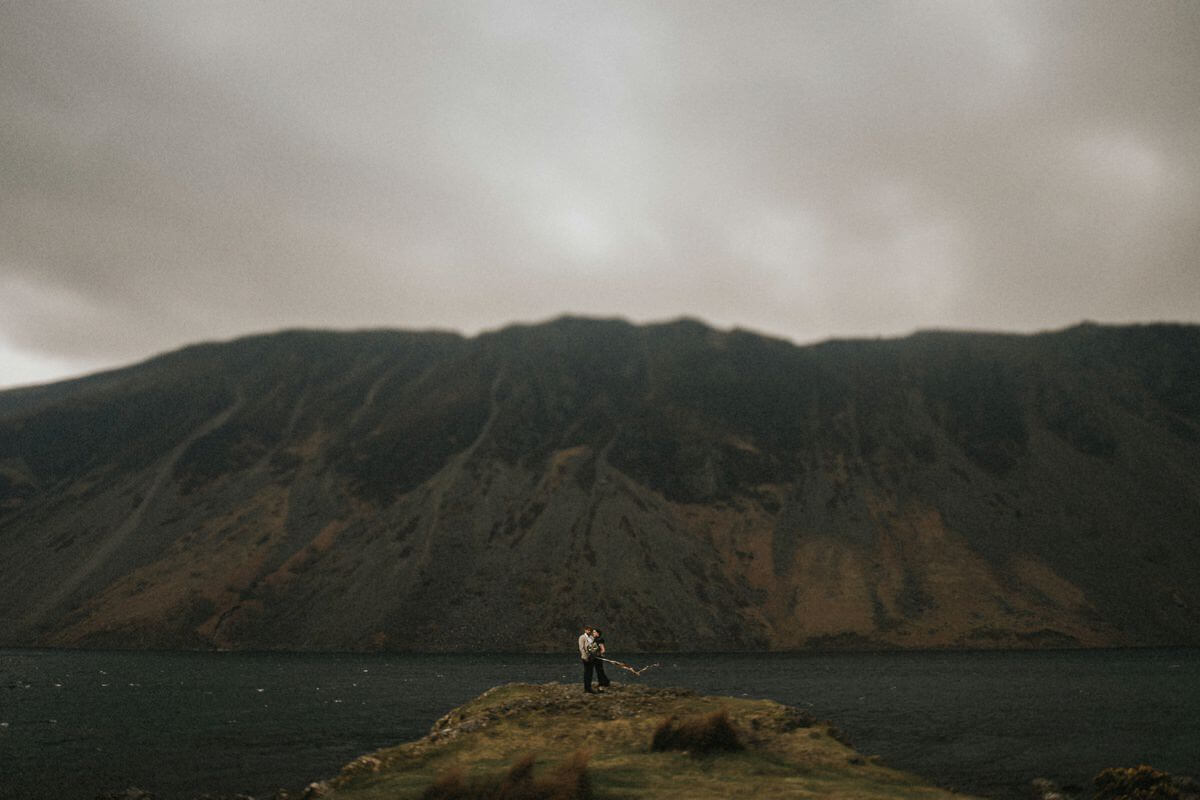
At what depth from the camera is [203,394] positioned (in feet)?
531

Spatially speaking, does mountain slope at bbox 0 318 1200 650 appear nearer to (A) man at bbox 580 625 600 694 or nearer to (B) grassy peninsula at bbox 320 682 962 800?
(A) man at bbox 580 625 600 694

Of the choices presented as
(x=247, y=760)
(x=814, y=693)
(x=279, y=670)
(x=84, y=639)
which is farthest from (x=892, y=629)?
(x=84, y=639)

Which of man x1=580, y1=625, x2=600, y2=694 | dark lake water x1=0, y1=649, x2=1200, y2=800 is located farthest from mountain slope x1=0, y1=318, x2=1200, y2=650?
man x1=580, y1=625, x2=600, y2=694

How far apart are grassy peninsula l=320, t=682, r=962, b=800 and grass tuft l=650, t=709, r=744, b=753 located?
0.09ft

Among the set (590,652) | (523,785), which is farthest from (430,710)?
(523,785)

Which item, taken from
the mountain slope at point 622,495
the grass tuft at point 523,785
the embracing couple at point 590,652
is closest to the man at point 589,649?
the embracing couple at point 590,652

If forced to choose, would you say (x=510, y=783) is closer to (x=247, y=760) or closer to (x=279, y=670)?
(x=247, y=760)

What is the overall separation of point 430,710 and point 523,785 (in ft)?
104

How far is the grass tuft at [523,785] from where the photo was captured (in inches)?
637

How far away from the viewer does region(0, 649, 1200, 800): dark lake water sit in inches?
1166

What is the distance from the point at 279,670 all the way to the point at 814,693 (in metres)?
46.6

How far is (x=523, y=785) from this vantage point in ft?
54.3

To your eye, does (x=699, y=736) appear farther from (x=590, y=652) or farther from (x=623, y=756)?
(x=590, y=652)

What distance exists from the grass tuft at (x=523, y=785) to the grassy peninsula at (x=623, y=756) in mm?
28
